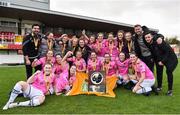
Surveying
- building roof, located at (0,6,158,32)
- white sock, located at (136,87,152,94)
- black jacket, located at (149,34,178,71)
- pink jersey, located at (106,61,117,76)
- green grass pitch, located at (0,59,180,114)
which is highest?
building roof, located at (0,6,158,32)

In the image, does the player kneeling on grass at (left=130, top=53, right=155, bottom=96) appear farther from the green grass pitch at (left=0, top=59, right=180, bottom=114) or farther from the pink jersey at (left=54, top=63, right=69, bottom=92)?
the pink jersey at (left=54, top=63, right=69, bottom=92)

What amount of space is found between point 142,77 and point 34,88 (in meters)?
2.72

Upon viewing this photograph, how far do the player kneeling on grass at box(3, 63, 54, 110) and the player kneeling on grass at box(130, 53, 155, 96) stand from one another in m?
2.15

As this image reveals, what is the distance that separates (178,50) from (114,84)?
47.9 meters

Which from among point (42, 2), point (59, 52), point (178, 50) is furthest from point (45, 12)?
point (178, 50)

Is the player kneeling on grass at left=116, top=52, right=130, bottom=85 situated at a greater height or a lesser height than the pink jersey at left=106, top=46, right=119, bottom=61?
lesser

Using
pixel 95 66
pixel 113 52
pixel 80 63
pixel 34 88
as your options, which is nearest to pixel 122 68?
pixel 113 52

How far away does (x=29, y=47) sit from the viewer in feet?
26.3

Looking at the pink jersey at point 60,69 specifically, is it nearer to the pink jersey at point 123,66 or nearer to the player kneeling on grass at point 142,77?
the pink jersey at point 123,66

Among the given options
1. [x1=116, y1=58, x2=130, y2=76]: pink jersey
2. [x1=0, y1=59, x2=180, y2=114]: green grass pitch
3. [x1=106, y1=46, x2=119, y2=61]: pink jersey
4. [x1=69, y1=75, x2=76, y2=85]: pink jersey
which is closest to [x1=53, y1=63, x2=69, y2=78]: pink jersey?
[x1=69, y1=75, x2=76, y2=85]: pink jersey

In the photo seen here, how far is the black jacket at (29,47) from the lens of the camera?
7.91 metres

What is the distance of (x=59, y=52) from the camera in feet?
28.3

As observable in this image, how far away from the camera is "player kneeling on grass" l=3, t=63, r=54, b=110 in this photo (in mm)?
6375

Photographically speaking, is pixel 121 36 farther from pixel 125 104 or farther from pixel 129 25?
pixel 129 25
